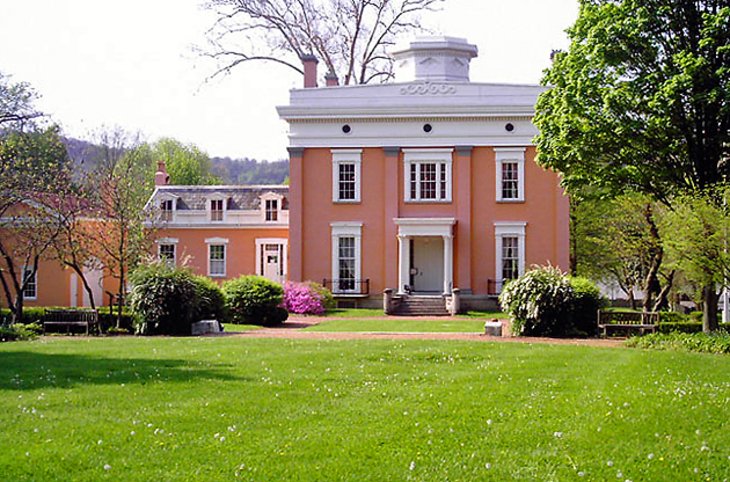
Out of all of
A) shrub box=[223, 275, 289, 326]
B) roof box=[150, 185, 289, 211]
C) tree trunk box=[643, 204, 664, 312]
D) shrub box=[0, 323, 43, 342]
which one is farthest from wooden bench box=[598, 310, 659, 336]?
roof box=[150, 185, 289, 211]

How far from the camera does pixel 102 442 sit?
8.69m

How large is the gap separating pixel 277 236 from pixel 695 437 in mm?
32899

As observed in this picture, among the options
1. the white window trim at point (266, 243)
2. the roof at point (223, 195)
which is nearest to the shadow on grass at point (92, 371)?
the white window trim at point (266, 243)

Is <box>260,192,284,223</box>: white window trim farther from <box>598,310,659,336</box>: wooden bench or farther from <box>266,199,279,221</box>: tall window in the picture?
<box>598,310,659,336</box>: wooden bench

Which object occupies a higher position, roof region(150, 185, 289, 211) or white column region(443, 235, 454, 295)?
roof region(150, 185, 289, 211)

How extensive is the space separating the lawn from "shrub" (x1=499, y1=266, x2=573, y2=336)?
7.71 meters

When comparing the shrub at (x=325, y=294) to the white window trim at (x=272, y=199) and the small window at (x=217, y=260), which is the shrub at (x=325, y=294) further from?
the small window at (x=217, y=260)

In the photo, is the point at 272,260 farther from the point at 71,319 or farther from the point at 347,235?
the point at 71,319

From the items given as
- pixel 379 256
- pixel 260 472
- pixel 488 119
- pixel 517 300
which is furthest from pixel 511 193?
pixel 260 472

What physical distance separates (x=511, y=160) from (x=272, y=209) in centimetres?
1132

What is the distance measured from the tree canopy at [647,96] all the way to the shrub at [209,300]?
35.1 ft

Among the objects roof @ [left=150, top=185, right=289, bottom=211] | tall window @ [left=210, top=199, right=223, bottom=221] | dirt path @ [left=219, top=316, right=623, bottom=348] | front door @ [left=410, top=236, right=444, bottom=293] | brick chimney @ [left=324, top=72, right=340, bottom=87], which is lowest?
dirt path @ [left=219, top=316, right=623, bottom=348]

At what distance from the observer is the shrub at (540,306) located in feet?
77.2

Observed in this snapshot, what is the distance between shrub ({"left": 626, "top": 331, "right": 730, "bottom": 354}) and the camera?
747 inches
